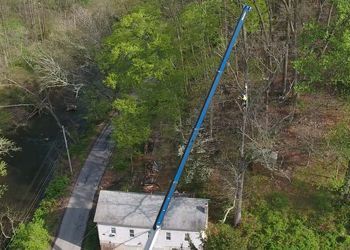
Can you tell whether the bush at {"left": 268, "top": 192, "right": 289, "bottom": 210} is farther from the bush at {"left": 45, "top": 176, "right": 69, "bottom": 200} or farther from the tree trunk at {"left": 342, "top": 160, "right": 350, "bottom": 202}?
the bush at {"left": 45, "top": 176, "right": 69, "bottom": 200}

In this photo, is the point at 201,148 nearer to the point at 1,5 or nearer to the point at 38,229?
the point at 38,229

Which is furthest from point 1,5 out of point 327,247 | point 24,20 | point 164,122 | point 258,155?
point 327,247

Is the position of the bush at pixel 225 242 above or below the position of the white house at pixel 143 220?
above

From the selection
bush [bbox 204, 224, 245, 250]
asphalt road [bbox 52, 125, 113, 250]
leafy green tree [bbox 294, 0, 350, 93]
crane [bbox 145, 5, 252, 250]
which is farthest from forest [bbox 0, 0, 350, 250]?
crane [bbox 145, 5, 252, 250]

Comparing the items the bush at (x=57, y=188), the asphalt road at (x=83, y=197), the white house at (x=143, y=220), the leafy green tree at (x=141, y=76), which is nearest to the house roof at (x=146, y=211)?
the white house at (x=143, y=220)

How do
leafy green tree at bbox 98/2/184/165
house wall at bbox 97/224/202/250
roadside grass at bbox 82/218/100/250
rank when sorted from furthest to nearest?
1. leafy green tree at bbox 98/2/184/165
2. roadside grass at bbox 82/218/100/250
3. house wall at bbox 97/224/202/250

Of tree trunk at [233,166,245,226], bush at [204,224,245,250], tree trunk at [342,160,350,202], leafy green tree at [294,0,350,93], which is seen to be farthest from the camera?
tree trunk at [342,160,350,202]

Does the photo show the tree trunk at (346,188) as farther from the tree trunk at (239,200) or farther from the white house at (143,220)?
the white house at (143,220)
